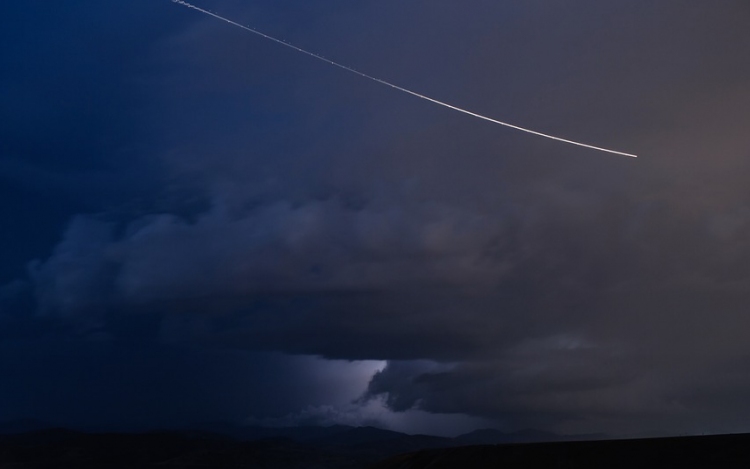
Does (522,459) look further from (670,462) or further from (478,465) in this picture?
(670,462)

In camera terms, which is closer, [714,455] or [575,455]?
[714,455]

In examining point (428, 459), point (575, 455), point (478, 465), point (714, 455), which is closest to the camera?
point (714, 455)

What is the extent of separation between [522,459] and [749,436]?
17294mm

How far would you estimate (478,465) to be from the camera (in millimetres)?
66438

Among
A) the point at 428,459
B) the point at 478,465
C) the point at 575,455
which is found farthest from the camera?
the point at 428,459

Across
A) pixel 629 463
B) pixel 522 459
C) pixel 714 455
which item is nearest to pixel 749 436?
pixel 714 455

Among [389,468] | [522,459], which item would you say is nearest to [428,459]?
[389,468]

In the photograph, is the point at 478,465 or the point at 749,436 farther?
the point at 478,465

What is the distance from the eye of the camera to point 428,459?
70875 millimetres

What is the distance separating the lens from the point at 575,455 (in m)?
62.2

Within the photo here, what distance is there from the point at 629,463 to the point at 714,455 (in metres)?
5.83

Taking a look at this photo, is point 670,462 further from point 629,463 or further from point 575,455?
point 575,455

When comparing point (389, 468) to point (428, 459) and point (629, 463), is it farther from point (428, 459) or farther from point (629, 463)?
point (629, 463)

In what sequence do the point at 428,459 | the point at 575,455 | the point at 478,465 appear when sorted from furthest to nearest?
the point at 428,459, the point at 478,465, the point at 575,455
